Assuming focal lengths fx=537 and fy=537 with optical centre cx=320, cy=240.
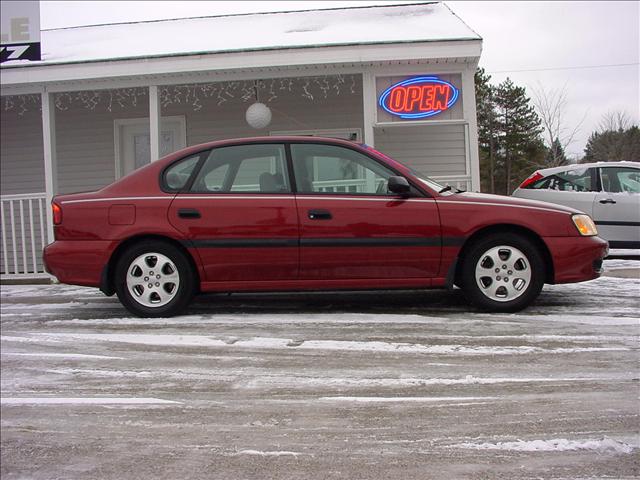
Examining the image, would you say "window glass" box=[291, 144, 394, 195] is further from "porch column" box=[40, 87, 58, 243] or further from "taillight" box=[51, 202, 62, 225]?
"porch column" box=[40, 87, 58, 243]

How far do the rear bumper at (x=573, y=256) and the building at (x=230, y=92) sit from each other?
301 cm

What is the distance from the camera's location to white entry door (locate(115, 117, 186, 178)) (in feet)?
33.5

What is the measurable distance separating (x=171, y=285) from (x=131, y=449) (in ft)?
7.27

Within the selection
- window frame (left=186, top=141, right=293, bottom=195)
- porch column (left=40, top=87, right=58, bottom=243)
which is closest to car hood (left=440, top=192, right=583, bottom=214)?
window frame (left=186, top=141, right=293, bottom=195)

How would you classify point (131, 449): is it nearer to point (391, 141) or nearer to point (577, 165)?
point (577, 165)

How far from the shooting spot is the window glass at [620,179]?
4297 mm

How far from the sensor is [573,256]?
4523mm

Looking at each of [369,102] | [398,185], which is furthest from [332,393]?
[369,102]

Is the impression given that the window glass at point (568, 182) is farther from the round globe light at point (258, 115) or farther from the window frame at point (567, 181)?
the round globe light at point (258, 115)

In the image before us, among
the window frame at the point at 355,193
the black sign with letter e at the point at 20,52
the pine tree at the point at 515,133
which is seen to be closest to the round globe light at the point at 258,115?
the black sign with letter e at the point at 20,52

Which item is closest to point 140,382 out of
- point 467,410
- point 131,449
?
point 131,449

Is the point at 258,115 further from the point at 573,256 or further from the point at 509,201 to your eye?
the point at 573,256

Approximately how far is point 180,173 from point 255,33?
4661 millimetres

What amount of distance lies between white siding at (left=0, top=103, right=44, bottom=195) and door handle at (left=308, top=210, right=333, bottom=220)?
26.6ft
